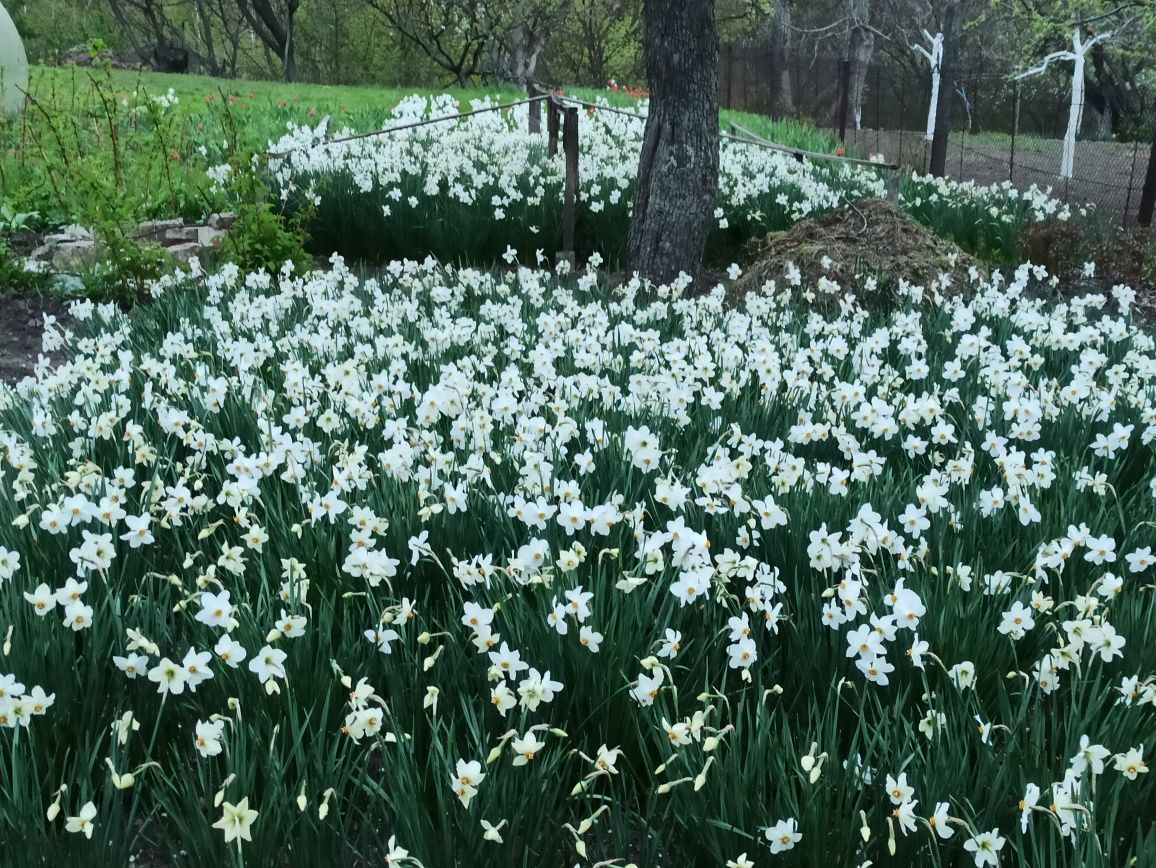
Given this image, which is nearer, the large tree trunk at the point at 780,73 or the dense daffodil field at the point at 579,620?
the dense daffodil field at the point at 579,620

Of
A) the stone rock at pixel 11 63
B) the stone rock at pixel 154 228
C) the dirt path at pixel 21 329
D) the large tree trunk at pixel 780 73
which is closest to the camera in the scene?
the dirt path at pixel 21 329

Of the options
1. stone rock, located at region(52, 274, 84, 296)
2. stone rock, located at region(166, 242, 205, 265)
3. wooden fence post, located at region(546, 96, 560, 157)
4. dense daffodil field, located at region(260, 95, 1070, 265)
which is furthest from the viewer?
wooden fence post, located at region(546, 96, 560, 157)

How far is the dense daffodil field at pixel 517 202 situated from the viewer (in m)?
7.65

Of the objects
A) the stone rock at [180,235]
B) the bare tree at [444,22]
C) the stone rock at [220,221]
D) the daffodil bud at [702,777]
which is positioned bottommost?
the daffodil bud at [702,777]

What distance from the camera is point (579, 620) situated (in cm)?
202

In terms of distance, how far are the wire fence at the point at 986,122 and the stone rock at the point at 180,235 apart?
773 cm

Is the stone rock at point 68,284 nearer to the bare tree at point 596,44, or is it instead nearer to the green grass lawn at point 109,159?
the green grass lawn at point 109,159

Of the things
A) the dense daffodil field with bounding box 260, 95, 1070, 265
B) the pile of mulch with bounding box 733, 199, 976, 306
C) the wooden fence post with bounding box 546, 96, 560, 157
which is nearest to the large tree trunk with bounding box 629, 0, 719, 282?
the pile of mulch with bounding box 733, 199, 976, 306

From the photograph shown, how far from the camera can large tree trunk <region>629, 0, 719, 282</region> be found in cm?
605

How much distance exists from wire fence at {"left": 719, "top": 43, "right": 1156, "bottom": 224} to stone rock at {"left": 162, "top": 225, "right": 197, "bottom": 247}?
773 cm

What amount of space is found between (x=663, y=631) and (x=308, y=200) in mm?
6215

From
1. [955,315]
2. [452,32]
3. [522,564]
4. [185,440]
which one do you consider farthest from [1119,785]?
[452,32]

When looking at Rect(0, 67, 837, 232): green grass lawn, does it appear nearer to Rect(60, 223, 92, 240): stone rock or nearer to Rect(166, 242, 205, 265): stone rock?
A: Rect(60, 223, 92, 240): stone rock

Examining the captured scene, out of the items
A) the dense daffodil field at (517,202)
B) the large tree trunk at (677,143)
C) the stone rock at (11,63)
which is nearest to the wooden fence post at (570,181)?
the dense daffodil field at (517,202)
